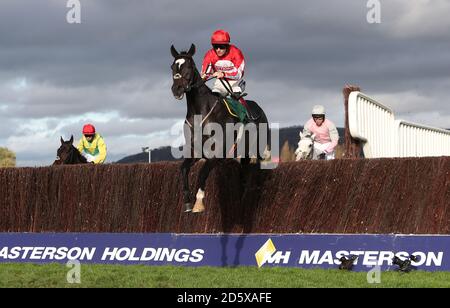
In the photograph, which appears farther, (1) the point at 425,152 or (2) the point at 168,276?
(1) the point at 425,152

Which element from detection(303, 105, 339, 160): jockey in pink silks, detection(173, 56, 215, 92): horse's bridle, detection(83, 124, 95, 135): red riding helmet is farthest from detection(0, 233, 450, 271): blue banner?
detection(83, 124, 95, 135): red riding helmet

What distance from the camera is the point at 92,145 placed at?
1777 centimetres

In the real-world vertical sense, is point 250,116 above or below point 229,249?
above

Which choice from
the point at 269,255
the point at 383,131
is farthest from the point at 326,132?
the point at 269,255

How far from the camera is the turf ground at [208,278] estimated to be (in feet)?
33.4

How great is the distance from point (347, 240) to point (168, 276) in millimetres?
2726

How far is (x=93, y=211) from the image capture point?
15141mm

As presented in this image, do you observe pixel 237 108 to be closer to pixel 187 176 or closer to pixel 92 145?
pixel 187 176

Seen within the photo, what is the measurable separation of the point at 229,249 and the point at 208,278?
1.97 m

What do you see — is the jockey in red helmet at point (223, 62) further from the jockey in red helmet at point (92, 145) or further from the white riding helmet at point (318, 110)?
the jockey in red helmet at point (92, 145)

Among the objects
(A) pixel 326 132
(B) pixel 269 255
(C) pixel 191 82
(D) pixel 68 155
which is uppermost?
(C) pixel 191 82
